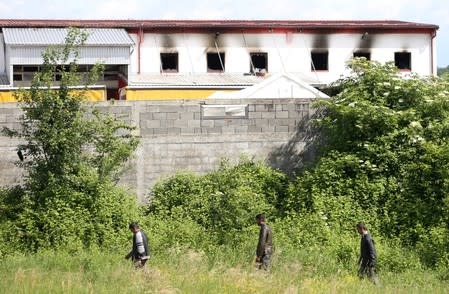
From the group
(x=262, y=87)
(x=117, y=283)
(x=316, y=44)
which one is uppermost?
(x=316, y=44)

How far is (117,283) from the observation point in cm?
1448

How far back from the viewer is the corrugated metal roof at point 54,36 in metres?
32.7

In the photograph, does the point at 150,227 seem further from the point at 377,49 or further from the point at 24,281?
the point at 377,49

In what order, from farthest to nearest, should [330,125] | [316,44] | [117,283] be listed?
[316,44]
[330,125]
[117,283]

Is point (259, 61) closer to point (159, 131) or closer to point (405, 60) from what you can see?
point (405, 60)

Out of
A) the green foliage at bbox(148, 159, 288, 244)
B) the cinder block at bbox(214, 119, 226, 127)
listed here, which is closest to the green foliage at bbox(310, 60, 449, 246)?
the green foliage at bbox(148, 159, 288, 244)

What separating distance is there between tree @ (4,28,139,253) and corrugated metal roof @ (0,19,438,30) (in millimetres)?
16612

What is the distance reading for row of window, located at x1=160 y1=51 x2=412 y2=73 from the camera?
36938mm

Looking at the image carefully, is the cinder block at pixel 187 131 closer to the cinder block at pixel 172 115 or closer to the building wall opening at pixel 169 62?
the cinder block at pixel 172 115

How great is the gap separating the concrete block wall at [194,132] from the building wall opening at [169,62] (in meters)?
15.2

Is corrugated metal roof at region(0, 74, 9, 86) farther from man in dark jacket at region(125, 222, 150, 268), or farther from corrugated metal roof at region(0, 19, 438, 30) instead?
man in dark jacket at region(125, 222, 150, 268)

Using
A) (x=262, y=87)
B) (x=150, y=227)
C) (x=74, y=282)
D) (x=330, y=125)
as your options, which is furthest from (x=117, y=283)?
(x=262, y=87)

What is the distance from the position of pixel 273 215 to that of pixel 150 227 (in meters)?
2.65

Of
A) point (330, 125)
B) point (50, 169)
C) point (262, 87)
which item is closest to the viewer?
point (50, 169)
